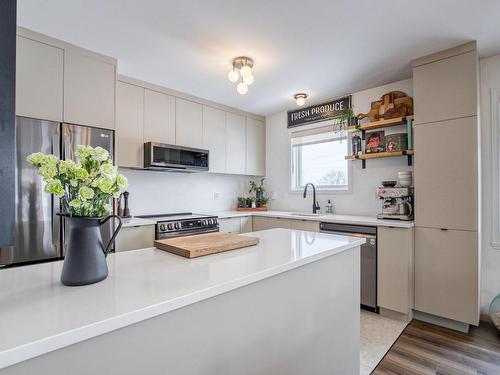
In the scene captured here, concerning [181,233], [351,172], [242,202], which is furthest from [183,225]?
[351,172]

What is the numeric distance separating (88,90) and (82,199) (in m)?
2.10

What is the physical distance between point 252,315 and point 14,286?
2.66 feet

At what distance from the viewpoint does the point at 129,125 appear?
3094mm

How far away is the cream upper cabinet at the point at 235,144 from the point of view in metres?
4.11

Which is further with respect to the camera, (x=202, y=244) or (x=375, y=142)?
(x=375, y=142)

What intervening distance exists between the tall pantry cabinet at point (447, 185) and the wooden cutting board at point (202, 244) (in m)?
1.98

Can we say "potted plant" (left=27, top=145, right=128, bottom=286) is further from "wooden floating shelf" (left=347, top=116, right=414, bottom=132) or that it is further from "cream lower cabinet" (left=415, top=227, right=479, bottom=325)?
"wooden floating shelf" (left=347, top=116, right=414, bottom=132)

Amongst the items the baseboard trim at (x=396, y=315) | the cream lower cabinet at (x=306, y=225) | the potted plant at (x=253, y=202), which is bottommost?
the baseboard trim at (x=396, y=315)

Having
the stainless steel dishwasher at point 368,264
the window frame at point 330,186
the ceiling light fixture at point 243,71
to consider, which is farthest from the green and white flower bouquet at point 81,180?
the window frame at point 330,186

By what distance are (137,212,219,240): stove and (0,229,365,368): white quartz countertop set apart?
1.55m

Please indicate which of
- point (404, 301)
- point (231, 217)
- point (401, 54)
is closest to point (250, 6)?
point (401, 54)

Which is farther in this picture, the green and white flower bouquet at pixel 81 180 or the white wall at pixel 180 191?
the white wall at pixel 180 191

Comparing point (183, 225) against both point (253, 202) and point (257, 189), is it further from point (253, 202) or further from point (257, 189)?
point (257, 189)

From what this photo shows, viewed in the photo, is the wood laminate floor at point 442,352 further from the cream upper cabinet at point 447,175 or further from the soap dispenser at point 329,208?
the soap dispenser at point 329,208
